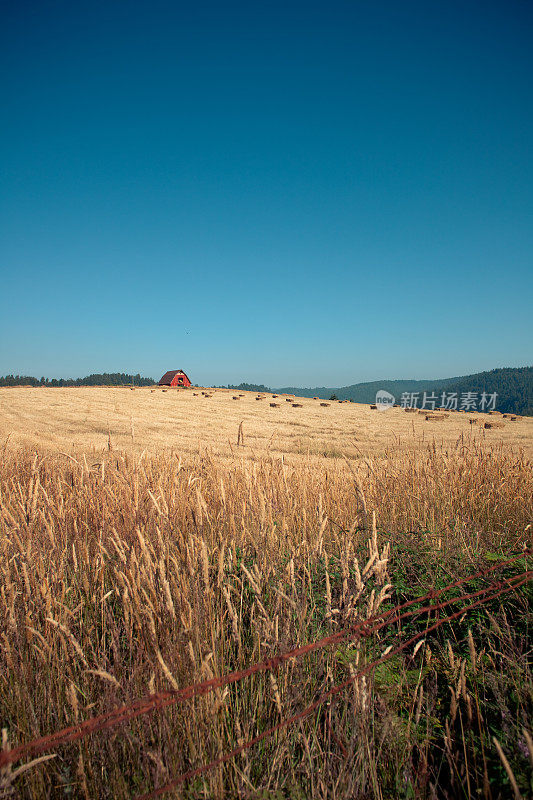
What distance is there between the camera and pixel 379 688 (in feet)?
6.46

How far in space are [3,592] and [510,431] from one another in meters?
21.8

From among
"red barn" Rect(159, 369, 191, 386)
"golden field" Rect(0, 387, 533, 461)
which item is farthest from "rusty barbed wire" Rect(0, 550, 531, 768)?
"red barn" Rect(159, 369, 191, 386)

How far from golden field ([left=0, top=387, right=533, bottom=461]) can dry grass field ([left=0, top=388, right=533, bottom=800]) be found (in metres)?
6.63

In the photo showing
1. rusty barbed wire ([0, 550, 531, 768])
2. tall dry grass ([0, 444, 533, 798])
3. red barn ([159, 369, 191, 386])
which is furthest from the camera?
red barn ([159, 369, 191, 386])

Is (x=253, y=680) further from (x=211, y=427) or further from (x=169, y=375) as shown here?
(x=169, y=375)

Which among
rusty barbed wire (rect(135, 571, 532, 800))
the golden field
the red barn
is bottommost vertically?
the golden field

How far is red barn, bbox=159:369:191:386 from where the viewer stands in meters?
62.3

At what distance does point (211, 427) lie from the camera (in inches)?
735

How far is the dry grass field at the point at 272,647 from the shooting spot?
4.81ft

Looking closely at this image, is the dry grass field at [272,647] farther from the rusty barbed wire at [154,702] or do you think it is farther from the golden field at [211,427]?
the golden field at [211,427]

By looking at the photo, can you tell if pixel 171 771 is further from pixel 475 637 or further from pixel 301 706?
pixel 475 637

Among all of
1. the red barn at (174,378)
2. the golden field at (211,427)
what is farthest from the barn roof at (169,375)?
the golden field at (211,427)

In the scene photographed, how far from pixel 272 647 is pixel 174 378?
62.5m

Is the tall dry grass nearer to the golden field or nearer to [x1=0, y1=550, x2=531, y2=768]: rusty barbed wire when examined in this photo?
[x1=0, y1=550, x2=531, y2=768]: rusty barbed wire
